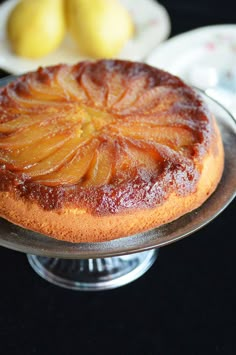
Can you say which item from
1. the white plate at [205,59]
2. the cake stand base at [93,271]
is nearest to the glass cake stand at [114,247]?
the cake stand base at [93,271]

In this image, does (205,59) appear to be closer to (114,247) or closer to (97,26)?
(97,26)

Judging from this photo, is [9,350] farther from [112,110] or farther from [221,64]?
[221,64]

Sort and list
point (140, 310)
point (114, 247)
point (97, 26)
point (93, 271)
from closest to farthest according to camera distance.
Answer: point (114, 247) < point (140, 310) < point (93, 271) < point (97, 26)

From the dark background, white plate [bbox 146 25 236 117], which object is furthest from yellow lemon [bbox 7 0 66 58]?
the dark background

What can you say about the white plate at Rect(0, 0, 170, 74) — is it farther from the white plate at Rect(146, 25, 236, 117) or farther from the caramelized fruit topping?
the caramelized fruit topping

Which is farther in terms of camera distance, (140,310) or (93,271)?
(93,271)

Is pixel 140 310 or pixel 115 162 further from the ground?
pixel 115 162

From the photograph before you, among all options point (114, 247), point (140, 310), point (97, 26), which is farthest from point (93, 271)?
point (97, 26)

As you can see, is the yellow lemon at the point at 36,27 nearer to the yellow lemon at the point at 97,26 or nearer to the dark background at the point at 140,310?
the yellow lemon at the point at 97,26

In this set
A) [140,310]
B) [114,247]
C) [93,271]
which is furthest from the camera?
[93,271]
